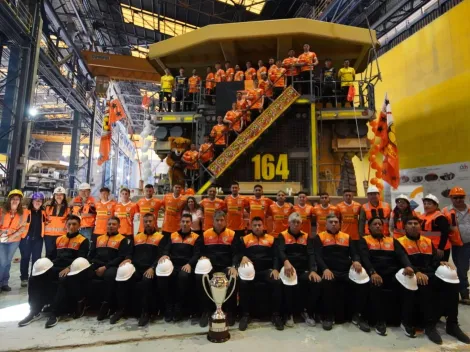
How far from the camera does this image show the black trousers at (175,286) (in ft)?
12.4

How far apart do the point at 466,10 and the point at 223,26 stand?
26.3 ft

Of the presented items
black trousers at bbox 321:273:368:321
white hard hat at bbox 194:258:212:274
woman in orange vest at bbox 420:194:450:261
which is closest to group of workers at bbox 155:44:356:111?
woman in orange vest at bbox 420:194:450:261

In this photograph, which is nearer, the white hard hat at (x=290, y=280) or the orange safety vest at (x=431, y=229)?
the white hard hat at (x=290, y=280)

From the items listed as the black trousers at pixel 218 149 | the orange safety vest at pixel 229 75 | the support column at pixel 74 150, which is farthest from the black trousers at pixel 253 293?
the support column at pixel 74 150

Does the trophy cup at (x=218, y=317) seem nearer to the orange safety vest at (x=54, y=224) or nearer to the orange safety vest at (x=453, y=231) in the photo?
the orange safety vest at (x=54, y=224)

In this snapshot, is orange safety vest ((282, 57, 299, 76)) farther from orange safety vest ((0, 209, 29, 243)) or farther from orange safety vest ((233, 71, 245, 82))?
orange safety vest ((0, 209, 29, 243))

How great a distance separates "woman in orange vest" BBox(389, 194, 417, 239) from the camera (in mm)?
4766

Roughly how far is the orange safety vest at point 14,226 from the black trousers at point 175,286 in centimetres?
286

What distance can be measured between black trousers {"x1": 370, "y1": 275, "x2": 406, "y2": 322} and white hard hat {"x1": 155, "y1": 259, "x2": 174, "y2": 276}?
250cm

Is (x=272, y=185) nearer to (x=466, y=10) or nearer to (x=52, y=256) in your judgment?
(x=52, y=256)

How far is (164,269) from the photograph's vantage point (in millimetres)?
3754

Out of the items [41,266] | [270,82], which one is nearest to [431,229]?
[41,266]

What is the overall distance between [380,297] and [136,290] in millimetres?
3050

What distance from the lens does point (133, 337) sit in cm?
335
